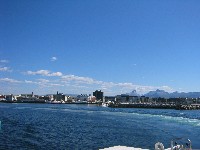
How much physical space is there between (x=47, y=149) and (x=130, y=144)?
44.4 ft

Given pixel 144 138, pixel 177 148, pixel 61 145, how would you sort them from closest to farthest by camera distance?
pixel 177 148 → pixel 61 145 → pixel 144 138

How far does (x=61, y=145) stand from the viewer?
49156 mm

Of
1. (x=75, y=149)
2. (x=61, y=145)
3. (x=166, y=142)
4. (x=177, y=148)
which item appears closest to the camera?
(x=177, y=148)

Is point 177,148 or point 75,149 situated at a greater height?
point 177,148

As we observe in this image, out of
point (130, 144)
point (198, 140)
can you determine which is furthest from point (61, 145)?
point (198, 140)

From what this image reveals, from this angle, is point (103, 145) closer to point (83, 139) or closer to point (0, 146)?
point (83, 139)

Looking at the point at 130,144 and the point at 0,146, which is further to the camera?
the point at 130,144

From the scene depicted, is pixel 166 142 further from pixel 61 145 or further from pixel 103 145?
pixel 61 145

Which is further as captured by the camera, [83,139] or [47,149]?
[83,139]

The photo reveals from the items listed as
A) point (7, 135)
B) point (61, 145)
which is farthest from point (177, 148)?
point (7, 135)

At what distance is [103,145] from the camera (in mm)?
49812

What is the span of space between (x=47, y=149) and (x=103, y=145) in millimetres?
9049

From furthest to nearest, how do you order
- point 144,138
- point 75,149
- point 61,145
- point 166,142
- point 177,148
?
1. point 144,138
2. point 166,142
3. point 61,145
4. point 75,149
5. point 177,148

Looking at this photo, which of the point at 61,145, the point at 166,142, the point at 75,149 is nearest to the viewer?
the point at 75,149
